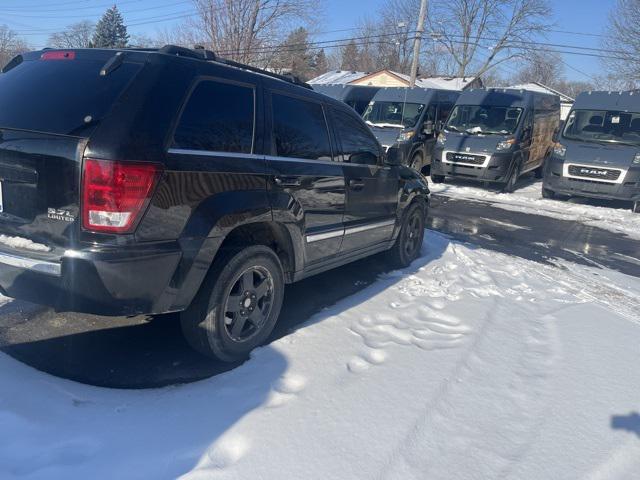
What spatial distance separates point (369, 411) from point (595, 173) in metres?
10.4

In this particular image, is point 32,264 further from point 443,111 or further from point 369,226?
point 443,111

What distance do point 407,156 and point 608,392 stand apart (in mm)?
10716

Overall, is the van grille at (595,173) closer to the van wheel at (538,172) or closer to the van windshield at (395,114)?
the van windshield at (395,114)

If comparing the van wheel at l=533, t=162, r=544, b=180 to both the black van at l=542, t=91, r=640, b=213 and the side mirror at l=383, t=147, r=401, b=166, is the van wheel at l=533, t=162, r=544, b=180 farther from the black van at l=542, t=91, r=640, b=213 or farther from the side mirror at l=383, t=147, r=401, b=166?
the side mirror at l=383, t=147, r=401, b=166

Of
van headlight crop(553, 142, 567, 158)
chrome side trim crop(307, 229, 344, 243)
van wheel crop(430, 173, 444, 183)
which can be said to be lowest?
chrome side trim crop(307, 229, 344, 243)

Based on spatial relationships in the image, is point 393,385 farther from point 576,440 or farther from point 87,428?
point 87,428

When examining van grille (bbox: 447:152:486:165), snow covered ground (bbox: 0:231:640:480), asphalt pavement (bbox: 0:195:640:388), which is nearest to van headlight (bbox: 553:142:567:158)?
van grille (bbox: 447:152:486:165)

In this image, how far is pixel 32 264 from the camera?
273cm

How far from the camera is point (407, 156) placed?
43.8 feet

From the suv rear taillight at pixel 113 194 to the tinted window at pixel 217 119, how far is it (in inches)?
13.1

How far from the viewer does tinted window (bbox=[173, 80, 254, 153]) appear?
2889mm

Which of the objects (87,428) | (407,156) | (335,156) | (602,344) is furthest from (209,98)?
(407,156)

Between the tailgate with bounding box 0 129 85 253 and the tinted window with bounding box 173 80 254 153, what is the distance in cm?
59

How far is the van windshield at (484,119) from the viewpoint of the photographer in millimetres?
12883
